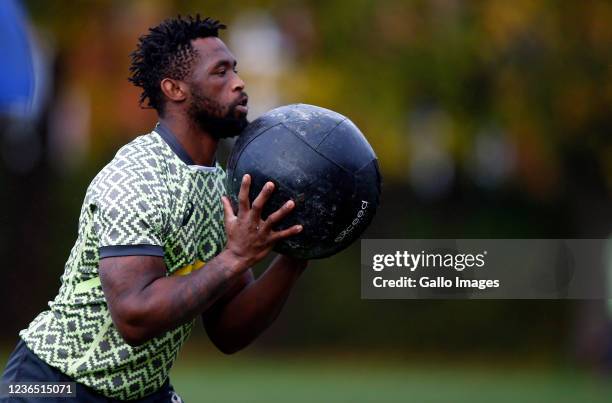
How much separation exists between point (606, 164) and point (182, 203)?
55.9ft

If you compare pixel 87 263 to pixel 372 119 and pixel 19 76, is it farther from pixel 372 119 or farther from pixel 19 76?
pixel 372 119

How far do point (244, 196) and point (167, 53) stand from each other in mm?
1002

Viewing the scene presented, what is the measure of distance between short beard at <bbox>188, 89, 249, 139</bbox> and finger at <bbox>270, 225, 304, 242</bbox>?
0.67 metres

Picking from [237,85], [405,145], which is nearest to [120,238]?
[237,85]

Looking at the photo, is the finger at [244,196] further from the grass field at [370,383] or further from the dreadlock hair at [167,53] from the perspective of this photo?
the grass field at [370,383]

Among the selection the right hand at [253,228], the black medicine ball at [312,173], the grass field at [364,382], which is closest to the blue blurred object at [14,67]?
the grass field at [364,382]

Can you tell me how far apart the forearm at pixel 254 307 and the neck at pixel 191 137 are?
697 mm

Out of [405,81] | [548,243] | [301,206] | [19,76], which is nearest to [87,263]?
[301,206]

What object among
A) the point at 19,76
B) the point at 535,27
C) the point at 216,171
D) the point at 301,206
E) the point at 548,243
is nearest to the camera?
the point at 301,206

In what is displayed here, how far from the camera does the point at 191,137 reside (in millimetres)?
5793

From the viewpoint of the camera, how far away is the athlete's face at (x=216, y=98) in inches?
226

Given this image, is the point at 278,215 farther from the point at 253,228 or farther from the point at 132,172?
the point at 132,172

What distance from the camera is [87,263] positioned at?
18.2 ft

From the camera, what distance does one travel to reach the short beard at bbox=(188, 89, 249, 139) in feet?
18.8
